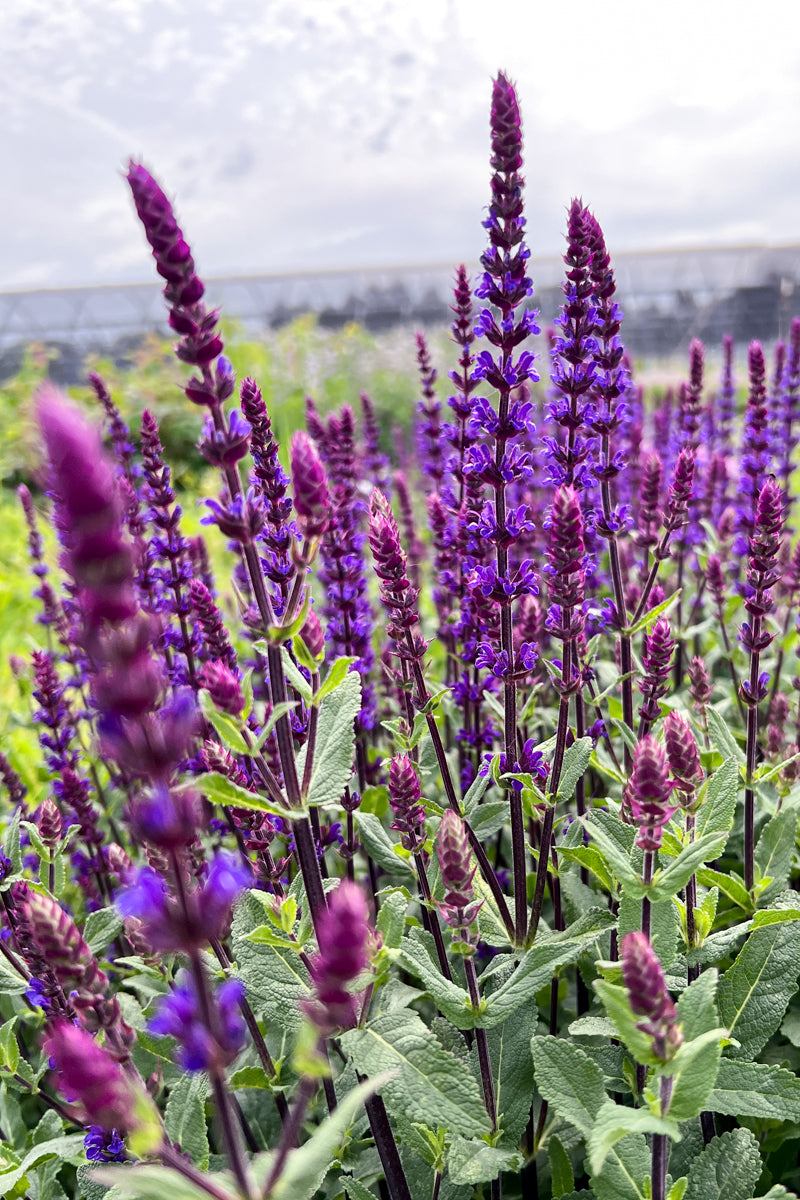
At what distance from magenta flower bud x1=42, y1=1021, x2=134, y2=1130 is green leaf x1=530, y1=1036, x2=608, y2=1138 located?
119cm

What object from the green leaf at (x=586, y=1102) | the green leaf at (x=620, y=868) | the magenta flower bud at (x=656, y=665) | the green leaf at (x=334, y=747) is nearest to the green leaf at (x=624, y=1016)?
the green leaf at (x=620, y=868)

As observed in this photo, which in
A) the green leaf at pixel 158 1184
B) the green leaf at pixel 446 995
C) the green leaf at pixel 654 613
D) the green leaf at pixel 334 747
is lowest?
the green leaf at pixel 446 995

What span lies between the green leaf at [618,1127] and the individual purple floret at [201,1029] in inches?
29.8

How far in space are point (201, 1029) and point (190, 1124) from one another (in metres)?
1.12

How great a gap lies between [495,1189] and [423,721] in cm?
133

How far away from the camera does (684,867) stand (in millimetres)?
1902

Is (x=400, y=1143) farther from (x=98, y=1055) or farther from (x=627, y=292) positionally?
(x=627, y=292)

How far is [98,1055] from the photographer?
121 centimetres

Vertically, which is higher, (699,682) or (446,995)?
(699,682)

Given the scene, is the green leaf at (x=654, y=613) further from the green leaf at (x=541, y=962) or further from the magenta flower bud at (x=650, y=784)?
the green leaf at (x=541, y=962)

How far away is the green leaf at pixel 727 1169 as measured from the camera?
7.02 ft

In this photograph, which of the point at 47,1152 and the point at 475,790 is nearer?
the point at 47,1152

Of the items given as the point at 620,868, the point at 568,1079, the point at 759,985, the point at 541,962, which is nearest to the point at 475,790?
the point at 541,962

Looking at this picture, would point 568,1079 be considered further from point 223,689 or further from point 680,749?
point 223,689
